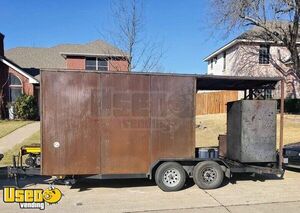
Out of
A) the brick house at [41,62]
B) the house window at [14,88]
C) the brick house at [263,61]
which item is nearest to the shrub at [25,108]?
the brick house at [41,62]

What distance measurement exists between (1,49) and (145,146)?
28.6 metres

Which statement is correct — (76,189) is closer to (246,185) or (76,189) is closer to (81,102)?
(81,102)

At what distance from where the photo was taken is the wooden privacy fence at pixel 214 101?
37375mm

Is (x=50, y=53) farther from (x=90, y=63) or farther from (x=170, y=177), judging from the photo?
(x=170, y=177)

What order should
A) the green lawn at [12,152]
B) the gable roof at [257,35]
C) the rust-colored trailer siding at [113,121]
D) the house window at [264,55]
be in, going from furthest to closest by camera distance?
the house window at [264,55], the gable roof at [257,35], the green lawn at [12,152], the rust-colored trailer siding at [113,121]

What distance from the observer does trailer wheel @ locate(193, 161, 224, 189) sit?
9.55 meters

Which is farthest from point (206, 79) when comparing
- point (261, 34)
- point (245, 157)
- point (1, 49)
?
point (1, 49)

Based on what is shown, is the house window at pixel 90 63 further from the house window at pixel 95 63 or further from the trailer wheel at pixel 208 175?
the trailer wheel at pixel 208 175

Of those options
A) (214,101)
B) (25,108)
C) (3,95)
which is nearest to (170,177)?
(25,108)

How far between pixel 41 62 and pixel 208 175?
33.2m

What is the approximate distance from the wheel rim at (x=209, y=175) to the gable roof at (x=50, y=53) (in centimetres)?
2580

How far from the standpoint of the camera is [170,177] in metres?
9.41

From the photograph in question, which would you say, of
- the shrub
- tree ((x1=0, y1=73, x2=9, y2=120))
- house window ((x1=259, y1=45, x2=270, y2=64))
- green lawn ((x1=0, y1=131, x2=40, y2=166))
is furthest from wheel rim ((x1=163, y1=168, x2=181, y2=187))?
house window ((x1=259, y1=45, x2=270, y2=64))

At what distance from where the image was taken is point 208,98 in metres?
39.2
